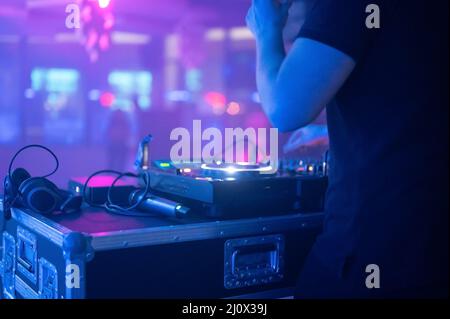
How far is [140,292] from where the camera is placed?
0.92 m

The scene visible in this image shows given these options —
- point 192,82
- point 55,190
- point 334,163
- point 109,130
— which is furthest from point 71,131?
point 334,163

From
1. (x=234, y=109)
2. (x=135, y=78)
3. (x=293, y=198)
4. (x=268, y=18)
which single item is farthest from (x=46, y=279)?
(x=135, y=78)

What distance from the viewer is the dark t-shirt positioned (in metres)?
0.67

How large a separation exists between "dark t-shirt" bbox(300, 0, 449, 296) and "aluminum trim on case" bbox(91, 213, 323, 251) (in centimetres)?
38

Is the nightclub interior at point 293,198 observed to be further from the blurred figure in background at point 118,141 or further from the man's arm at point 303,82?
the blurred figure in background at point 118,141

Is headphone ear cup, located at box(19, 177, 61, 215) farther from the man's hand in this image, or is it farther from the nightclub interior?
the man's hand

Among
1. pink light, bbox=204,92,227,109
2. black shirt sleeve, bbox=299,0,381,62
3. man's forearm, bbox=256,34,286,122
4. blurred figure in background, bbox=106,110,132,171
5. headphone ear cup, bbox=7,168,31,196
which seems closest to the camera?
black shirt sleeve, bbox=299,0,381,62

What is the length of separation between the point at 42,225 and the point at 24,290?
240 mm

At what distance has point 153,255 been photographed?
0.94 m

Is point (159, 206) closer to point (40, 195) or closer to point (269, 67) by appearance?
point (40, 195)

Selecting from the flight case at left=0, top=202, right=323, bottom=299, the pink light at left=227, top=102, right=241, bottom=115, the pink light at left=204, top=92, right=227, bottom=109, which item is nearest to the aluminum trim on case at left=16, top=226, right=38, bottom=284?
the flight case at left=0, top=202, right=323, bottom=299

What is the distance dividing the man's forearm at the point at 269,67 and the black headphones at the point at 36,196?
0.56 metres
